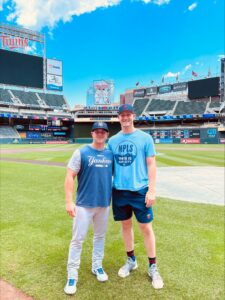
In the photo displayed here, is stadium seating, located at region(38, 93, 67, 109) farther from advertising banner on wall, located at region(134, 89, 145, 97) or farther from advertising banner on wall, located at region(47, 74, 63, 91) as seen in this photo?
advertising banner on wall, located at region(134, 89, 145, 97)

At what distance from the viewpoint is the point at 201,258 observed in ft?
13.6

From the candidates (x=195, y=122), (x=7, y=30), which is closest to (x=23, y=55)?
(x=7, y=30)

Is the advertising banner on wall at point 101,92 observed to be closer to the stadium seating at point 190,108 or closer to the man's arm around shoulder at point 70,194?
the stadium seating at point 190,108

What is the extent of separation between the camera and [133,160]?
3.45 m

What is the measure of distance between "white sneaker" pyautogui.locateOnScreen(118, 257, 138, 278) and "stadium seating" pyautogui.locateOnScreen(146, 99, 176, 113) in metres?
72.7

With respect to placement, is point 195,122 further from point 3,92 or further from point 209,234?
point 209,234

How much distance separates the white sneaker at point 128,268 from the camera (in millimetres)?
3670

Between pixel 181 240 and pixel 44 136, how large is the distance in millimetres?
63887

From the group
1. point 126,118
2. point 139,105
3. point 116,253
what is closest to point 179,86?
point 139,105

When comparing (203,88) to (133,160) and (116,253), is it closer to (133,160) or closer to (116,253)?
(116,253)

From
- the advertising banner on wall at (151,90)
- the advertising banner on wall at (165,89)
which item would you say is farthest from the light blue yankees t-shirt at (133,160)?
the advertising banner on wall at (151,90)

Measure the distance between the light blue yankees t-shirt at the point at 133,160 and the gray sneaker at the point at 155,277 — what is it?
3.63 feet

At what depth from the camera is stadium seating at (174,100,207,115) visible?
68.8 metres

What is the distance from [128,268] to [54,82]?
70.8 metres
